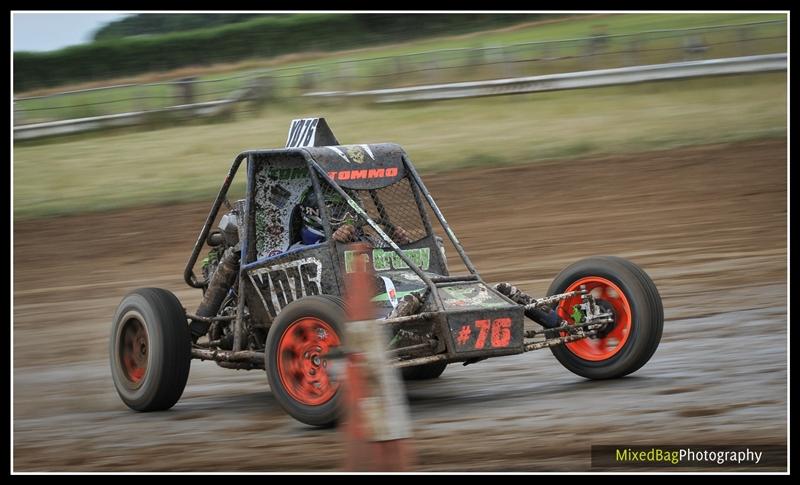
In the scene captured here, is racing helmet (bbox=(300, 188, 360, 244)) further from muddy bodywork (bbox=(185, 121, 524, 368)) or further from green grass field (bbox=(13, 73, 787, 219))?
green grass field (bbox=(13, 73, 787, 219))

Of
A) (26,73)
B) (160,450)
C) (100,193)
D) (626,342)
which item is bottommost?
(160,450)

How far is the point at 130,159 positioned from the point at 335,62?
10.6 feet

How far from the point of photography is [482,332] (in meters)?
7.14

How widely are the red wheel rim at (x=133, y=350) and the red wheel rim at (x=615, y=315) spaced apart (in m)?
2.77

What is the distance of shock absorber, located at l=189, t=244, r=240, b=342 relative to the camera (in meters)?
8.23

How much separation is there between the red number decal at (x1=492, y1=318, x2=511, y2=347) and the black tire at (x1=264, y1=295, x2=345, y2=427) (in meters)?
0.94

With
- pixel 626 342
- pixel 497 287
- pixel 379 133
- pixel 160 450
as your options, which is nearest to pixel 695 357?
pixel 626 342

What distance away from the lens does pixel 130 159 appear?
17.4 metres

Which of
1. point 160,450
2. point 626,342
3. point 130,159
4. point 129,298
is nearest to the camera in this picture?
point 160,450

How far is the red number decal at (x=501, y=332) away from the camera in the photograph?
7.18 metres

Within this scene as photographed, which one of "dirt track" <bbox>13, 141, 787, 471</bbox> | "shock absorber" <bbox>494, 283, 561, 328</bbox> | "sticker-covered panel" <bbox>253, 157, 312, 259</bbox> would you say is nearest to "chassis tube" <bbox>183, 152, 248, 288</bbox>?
"sticker-covered panel" <bbox>253, 157, 312, 259</bbox>

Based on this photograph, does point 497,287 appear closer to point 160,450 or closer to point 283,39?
point 160,450

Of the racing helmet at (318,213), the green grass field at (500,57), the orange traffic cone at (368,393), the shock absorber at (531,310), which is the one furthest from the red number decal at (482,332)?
the green grass field at (500,57)

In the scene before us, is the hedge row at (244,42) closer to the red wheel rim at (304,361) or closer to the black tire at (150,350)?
the black tire at (150,350)
